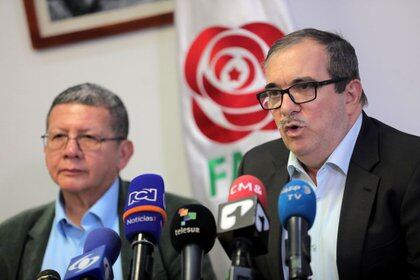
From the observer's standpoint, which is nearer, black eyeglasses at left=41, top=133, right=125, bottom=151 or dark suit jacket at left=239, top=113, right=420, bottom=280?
dark suit jacket at left=239, top=113, right=420, bottom=280

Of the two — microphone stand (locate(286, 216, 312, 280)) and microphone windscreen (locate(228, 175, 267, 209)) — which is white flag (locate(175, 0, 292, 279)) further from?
microphone stand (locate(286, 216, 312, 280))

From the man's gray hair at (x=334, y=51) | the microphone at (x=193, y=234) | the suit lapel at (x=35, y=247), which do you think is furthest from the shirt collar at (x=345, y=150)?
the suit lapel at (x=35, y=247)

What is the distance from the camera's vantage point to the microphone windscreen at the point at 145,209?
1.61 meters

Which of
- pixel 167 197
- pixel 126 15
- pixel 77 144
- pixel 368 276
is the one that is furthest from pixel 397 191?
pixel 126 15

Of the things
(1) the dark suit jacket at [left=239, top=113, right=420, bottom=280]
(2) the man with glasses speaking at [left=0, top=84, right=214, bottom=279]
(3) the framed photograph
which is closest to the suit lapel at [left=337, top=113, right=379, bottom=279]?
(1) the dark suit jacket at [left=239, top=113, right=420, bottom=280]

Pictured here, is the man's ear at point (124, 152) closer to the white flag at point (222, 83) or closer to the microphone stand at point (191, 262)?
the white flag at point (222, 83)

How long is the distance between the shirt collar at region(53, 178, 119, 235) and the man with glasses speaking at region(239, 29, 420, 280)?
2.93 ft

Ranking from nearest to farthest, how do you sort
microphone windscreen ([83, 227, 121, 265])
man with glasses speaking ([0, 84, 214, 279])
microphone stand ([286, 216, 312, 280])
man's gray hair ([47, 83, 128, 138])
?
1. microphone stand ([286, 216, 312, 280])
2. microphone windscreen ([83, 227, 121, 265])
3. man with glasses speaking ([0, 84, 214, 279])
4. man's gray hair ([47, 83, 128, 138])

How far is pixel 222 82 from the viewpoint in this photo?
3086 mm

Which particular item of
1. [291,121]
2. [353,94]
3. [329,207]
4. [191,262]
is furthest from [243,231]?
[353,94]

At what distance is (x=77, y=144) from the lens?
9.35ft

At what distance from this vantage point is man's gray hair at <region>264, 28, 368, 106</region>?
2.15 m

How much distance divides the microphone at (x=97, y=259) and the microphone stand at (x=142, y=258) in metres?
0.08

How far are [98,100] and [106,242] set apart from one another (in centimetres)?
132
